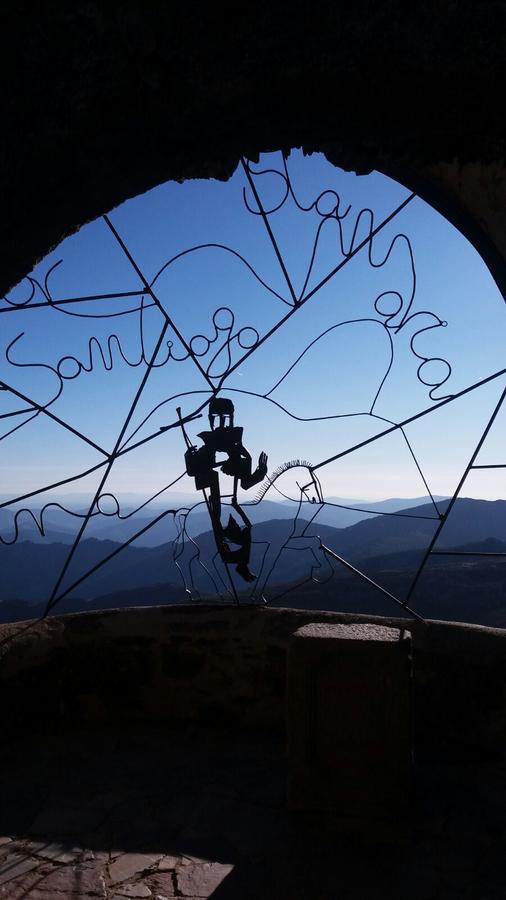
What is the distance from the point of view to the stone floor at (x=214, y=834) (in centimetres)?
211

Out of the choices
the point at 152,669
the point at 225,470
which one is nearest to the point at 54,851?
the point at 152,669

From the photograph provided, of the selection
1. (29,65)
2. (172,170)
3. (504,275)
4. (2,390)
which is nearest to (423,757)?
(504,275)

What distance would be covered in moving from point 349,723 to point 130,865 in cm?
92

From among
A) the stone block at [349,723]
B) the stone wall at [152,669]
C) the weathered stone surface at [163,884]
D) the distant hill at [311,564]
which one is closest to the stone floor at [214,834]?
the weathered stone surface at [163,884]

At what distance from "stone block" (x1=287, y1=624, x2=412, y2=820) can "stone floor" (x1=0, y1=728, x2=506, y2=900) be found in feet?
0.35

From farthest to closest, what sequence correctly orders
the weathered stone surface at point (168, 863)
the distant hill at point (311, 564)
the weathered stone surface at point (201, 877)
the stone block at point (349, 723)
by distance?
the distant hill at point (311, 564)
the stone block at point (349, 723)
the weathered stone surface at point (168, 863)
the weathered stone surface at point (201, 877)

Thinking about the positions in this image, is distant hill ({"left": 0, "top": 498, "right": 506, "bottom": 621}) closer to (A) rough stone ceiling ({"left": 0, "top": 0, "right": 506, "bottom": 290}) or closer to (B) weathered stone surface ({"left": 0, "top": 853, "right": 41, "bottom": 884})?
(A) rough stone ceiling ({"left": 0, "top": 0, "right": 506, "bottom": 290})

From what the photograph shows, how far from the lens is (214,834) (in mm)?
2404

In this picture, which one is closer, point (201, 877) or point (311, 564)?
point (201, 877)

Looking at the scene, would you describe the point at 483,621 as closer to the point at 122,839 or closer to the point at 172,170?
the point at 122,839

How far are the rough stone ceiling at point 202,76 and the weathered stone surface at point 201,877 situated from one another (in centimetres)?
211

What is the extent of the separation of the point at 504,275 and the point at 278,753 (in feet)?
7.68

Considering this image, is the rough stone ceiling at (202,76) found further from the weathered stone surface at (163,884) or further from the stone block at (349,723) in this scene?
the weathered stone surface at (163,884)

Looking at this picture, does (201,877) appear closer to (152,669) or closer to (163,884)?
(163,884)
